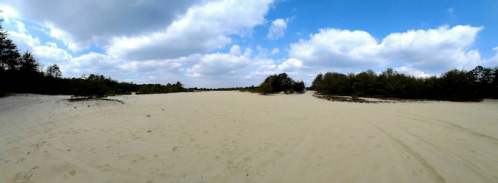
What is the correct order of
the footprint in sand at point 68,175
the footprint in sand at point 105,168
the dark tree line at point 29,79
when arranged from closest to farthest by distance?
the footprint in sand at point 68,175 → the footprint in sand at point 105,168 → the dark tree line at point 29,79

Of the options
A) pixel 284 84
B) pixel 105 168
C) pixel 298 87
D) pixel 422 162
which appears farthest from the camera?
pixel 284 84

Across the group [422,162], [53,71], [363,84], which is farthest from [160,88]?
[422,162]

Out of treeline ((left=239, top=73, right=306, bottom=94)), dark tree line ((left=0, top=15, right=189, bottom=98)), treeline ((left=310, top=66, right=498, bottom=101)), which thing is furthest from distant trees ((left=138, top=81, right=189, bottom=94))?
treeline ((left=310, top=66, right=498, bottom=101))

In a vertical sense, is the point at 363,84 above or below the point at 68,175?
above

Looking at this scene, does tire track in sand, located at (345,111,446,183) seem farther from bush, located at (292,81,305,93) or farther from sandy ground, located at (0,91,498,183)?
bush, located at (292,81,305,93)

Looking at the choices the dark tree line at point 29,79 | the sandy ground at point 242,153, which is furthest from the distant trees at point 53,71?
the sandy ground at point 242,153

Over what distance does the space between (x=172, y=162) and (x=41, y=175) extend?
1.57 metres

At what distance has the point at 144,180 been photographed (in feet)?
7.53

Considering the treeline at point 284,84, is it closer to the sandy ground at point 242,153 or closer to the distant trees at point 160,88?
the distant trees at point 160,88

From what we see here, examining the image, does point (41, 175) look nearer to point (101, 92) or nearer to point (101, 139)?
point (101, 139)

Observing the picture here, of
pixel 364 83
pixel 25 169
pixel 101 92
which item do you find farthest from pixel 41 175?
pixel 364 83

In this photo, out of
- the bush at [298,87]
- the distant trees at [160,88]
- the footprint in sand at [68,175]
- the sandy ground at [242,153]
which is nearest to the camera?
the footprint in sand at [68,175]

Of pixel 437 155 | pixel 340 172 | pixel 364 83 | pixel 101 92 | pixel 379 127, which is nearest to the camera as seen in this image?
pixel 340 172

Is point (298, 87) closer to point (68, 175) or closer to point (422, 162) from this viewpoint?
point (422, 162)
